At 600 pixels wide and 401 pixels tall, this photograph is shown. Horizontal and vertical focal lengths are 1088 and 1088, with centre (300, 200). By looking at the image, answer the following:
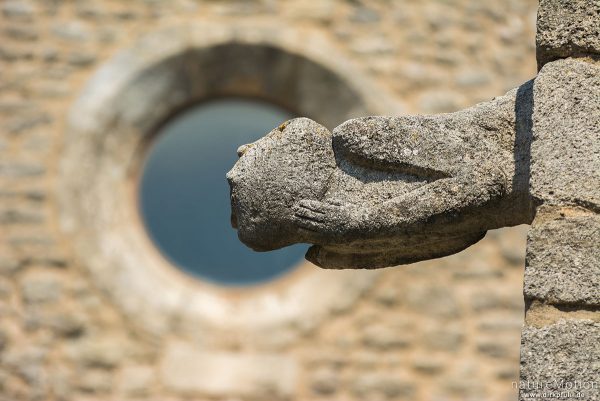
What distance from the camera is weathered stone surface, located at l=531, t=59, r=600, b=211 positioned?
6.17 ft

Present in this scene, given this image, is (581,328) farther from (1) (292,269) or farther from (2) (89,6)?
(2) (89,6)

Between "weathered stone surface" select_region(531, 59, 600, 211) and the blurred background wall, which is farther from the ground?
the blurred background wall

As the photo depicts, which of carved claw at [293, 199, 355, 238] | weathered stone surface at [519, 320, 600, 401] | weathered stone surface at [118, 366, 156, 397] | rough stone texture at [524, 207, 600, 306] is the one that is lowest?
weathered stone surface at [519, 320, 600, 401]

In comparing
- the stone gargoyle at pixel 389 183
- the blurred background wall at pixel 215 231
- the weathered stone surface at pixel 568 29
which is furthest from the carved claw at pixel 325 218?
the blurred background wall at pixel 215 231

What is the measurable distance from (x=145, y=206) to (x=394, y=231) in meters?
3.84

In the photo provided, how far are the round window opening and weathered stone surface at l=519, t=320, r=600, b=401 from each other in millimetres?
3842

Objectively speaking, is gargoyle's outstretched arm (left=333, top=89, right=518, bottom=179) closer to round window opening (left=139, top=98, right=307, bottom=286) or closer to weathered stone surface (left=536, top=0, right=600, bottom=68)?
weathered stone surface (left=536, top=0, right=600, bottom=68)

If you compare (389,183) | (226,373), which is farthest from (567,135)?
(226,373)

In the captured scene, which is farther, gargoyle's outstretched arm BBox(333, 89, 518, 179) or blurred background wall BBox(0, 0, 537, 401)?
blurred background wall BBox(0, 0, 537, 401)

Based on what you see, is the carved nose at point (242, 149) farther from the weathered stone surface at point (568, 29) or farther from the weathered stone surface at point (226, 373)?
the weathered stone surface at point (226, 373)

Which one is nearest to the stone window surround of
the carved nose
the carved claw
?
the carved nose

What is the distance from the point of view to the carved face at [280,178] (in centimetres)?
209

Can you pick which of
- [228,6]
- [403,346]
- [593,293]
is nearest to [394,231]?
[593,293]

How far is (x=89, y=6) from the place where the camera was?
5605mm
